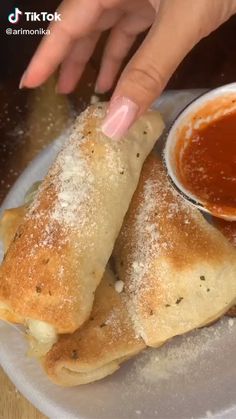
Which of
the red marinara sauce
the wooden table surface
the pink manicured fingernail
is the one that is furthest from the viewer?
the wooden table surface

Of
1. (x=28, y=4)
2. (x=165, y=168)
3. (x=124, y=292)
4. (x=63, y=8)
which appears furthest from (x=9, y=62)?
(x=124, y=292)

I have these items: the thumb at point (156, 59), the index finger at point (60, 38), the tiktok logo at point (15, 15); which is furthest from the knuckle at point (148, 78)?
the tiktok logo at point (15, 15)

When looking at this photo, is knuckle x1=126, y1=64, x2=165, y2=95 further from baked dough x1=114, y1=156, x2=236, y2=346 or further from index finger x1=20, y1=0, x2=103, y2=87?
index finger x1=20, y1=0, x2=103, y2=87

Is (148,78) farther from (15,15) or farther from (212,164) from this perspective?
(15,15)

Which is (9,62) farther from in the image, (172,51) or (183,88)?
(172,51)

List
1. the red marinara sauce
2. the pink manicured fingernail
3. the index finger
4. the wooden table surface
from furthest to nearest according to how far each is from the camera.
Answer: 1. the wooden table surface
2. the index finger
3. the red marinara sauce
4. the pink manicured fingernail

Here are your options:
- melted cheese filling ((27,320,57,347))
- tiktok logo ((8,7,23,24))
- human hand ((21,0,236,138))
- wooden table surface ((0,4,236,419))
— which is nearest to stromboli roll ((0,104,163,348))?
melted cheese filling ((27,320,57,347))

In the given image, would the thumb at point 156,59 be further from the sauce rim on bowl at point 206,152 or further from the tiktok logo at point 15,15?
the tiktok logo at point 15,15

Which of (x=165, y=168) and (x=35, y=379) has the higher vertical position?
(x=165, y=168)
